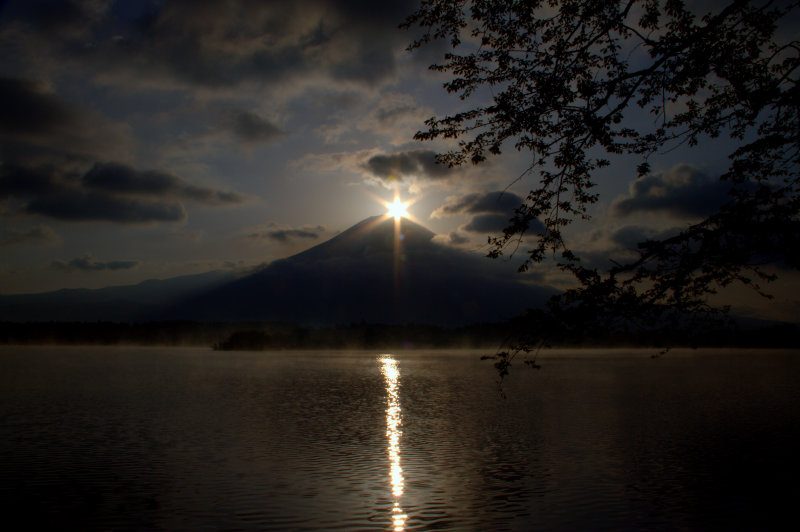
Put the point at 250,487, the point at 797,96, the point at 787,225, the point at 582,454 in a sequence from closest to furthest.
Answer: the point at 787,225
the point at 797,96
the point at 250,487
the point at 582,454

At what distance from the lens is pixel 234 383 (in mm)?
50125

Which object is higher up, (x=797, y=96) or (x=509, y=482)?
(x=797, y=96)

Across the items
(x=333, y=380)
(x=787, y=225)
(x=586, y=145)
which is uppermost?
(x=586, y=145)

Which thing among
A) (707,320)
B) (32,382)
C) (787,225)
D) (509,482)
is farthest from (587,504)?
(32,382)

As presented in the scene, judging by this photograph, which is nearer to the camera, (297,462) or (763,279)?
(763,279)

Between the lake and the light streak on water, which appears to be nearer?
the light streak on water

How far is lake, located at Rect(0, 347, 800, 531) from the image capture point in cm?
1353

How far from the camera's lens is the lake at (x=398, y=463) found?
13.5m

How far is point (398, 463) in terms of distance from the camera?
1889 cm

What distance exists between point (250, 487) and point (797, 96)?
14.5 meters

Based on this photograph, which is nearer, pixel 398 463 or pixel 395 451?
pixel 398 463

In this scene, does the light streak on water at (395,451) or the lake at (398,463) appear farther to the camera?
the lake at (398,463)

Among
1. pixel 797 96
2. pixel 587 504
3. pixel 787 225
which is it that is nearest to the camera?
pixel 787 225

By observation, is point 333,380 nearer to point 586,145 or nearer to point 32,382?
point 32,382
